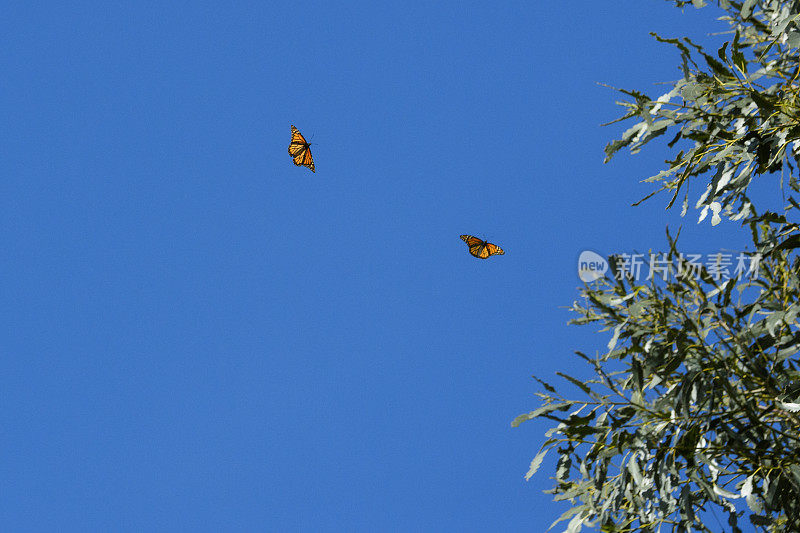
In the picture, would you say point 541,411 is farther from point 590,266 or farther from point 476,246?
point 476,246

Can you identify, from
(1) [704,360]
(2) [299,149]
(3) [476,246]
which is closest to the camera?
A: (1) [704,360]

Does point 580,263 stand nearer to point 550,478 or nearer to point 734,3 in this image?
point 550,478

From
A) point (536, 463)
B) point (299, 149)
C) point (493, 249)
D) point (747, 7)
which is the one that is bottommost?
point (536, 463)

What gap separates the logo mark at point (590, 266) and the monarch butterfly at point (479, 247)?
4.97 m

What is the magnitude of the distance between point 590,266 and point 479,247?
5703 millimetres

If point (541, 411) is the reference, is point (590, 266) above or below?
above

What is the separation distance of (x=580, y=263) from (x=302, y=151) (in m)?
7.42

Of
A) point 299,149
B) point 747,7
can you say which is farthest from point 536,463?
point 299,149

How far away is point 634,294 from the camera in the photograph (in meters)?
3.69

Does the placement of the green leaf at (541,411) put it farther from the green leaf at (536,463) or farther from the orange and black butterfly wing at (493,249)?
the orange and black butterfly wing at (493,249)

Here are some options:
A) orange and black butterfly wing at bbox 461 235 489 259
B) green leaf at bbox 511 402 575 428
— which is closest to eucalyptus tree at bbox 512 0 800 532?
green leaf at bbox 511 402 575 428

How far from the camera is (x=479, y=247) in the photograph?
9.85 m

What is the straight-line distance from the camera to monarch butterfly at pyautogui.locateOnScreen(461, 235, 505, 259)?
9.78 m

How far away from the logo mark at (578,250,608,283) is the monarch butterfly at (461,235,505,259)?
4971mm
